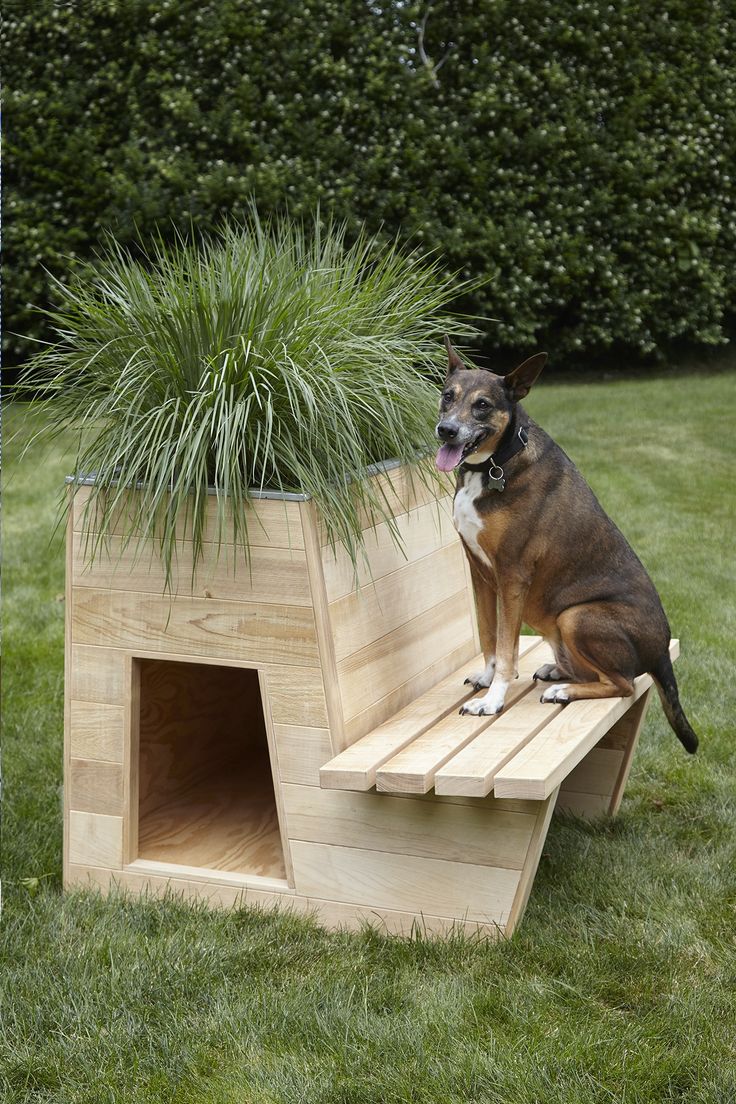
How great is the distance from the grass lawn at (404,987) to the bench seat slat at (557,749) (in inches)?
17.9

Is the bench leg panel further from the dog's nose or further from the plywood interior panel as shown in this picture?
the dog's nose

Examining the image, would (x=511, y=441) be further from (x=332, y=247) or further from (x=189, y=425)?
(x=332, y=247)

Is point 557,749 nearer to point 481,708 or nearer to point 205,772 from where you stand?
point 481,708

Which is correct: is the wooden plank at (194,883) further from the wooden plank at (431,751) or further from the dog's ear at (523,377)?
the dog's ear at (523,377)

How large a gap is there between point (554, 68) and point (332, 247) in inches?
345

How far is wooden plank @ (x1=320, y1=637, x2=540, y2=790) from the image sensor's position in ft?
8.30

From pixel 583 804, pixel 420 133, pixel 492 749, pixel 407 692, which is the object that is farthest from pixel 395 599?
pixel 420 133

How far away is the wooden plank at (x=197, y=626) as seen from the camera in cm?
275

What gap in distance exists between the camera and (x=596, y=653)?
2.96m

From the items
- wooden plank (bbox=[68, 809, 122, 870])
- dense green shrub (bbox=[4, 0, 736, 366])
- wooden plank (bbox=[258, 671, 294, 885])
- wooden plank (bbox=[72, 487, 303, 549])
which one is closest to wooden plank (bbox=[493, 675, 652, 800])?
wooden plank (bbox=[258, 671, 294, 885])

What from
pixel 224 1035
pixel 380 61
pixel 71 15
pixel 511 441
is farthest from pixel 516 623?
pixel 71 15

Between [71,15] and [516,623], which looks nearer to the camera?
[516,623]

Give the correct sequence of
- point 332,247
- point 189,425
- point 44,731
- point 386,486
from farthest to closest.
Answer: point 44,731
point 332,247
point 386,486
point 189,425

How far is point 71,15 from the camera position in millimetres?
11125
